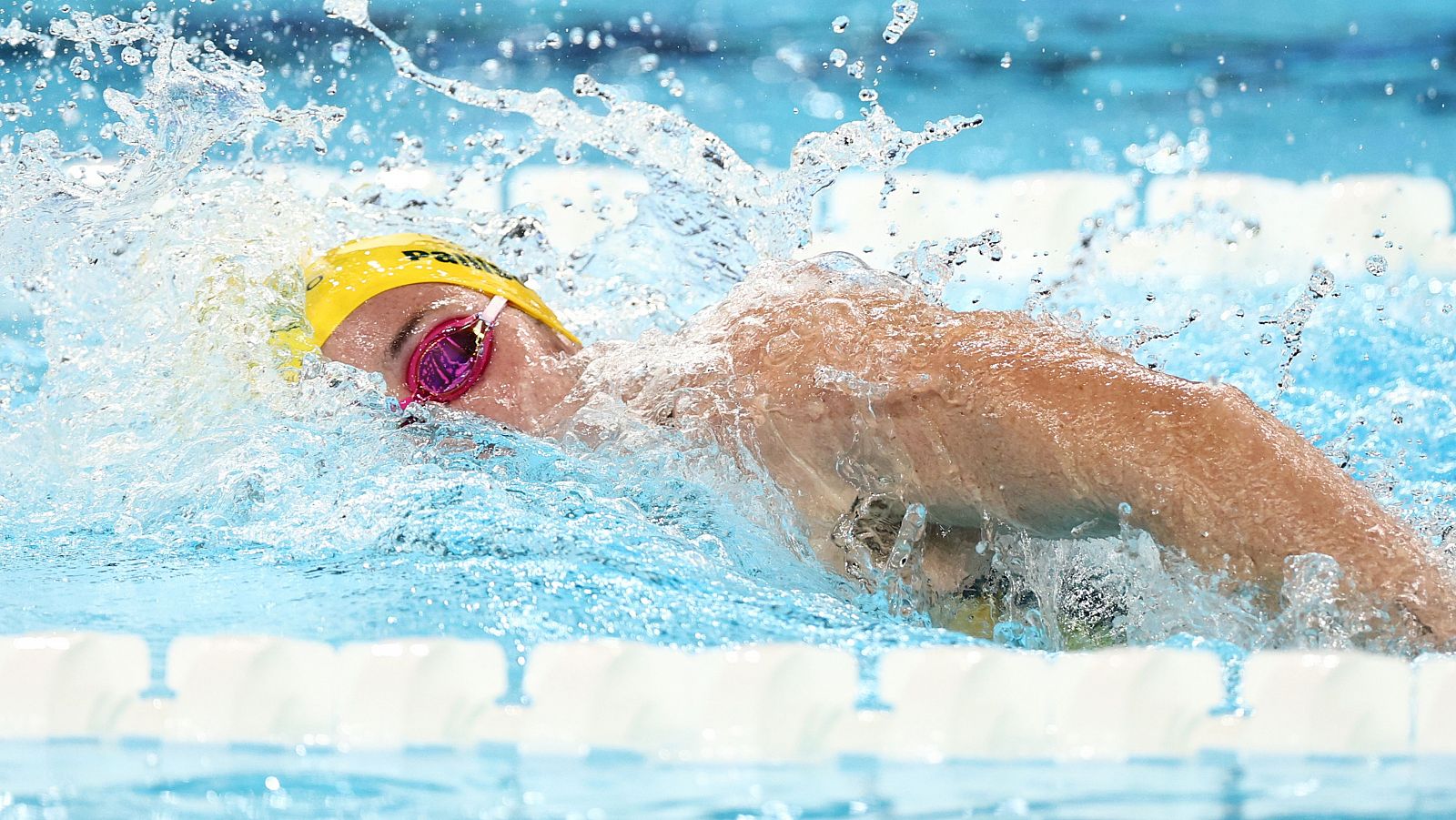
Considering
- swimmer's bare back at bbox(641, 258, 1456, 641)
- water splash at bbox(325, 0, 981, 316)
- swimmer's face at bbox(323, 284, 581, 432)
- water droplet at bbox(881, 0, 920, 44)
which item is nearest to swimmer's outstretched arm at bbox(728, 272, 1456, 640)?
swimmer's bare back at bbox(641, 258, 1456, 641)

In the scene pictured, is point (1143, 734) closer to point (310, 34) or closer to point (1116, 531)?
point (1116, 531)

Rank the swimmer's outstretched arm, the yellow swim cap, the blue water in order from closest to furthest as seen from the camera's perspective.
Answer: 1. the blue water
2. the swimmer's outstretched arm
3. the yellow swim cap

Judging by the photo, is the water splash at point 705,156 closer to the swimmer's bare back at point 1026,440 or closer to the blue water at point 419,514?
the blue water at point 419,514

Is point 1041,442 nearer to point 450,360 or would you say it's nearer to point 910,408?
point 910,408

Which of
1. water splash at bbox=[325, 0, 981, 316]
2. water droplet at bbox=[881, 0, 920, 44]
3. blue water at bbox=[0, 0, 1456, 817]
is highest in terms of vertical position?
water droplet at bbox=[881, 0, 920, 44]

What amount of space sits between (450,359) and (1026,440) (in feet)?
2.58

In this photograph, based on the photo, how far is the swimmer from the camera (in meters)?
1.21

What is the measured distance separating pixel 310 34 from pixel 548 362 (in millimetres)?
3636

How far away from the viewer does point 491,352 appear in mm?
1756

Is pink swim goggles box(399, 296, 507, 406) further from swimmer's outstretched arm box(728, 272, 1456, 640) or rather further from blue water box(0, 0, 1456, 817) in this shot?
swimmer's outstretched arm box(728, 272, 1456, 640)

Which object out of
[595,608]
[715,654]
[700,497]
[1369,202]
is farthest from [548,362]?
[1369,202]

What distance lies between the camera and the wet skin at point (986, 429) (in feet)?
3.93

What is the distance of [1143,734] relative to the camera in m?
1.13

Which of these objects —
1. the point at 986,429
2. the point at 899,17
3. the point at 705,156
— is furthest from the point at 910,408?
the point at 899,17
